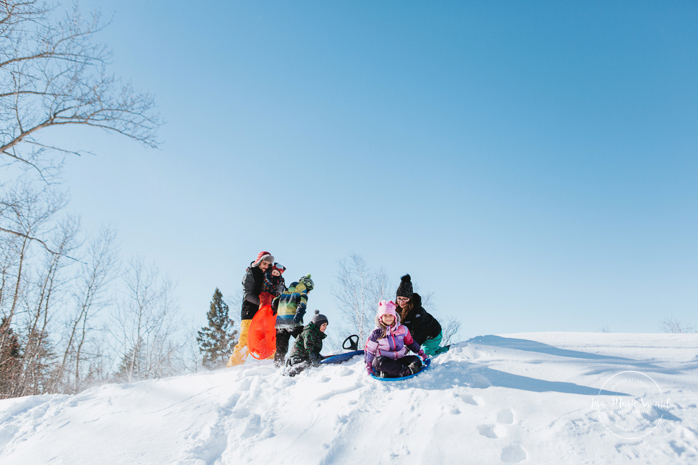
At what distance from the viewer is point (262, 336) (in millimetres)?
6000

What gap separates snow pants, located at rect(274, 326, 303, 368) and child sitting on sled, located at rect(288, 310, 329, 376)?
553 millimetres

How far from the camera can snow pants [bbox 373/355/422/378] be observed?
3826 millimetres

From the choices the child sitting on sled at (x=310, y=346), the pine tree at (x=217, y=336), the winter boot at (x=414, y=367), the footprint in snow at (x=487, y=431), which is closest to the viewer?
the footprint in snow at (x=487, y=431)

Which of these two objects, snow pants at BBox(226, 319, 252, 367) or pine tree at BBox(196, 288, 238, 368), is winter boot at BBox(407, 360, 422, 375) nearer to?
snow pants at BBox(226, 319, 252, 367)

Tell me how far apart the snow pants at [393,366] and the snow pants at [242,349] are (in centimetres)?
305

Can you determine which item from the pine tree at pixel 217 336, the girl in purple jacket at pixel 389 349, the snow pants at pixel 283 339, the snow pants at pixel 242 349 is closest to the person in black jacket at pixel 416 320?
the girl in purple jacket at pixel 389 349

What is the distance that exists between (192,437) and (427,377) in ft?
8.27

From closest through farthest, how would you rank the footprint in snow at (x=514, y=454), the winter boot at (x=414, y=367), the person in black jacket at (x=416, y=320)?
1. the footprint in snow at (x=514, y=454)
2. the winter boot at (x=414, y=367)
3. the person in black jacket at (x=416, y=320)

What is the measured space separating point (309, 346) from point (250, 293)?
1.88 meters

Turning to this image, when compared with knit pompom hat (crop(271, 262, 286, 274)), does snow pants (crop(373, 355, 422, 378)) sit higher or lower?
lower

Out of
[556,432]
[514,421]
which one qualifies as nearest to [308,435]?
[514,421]

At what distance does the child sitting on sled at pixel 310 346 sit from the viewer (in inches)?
188

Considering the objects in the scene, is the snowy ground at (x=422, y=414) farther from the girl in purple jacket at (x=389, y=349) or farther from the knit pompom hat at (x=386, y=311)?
the knit pompom hat at (x=386, y=311)

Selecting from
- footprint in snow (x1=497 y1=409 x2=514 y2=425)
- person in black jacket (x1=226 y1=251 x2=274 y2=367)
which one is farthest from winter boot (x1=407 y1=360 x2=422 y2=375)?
person in black jacket (x1=226 y1=251 x2=274 y2=367)
